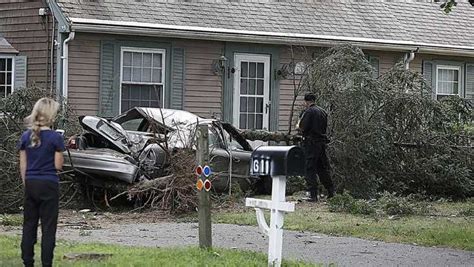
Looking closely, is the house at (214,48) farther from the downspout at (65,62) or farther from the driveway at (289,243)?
the driveway at (289,243)

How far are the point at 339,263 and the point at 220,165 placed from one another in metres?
6.76

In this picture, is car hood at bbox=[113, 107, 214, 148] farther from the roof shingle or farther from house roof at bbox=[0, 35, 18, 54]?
house roof at bbox=[0, 35, 18, 54]

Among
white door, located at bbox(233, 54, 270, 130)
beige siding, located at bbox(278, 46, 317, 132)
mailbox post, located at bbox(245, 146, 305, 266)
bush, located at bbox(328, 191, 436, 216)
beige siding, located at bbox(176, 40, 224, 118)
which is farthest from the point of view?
beige siding, located at bbox(278, 46, 317, 132)

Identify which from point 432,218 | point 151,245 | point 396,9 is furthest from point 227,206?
point 396,9

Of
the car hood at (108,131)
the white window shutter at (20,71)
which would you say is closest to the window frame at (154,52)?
the white window shutter at (20,71)

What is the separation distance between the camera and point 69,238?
38.7 feet

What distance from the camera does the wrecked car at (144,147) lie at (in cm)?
1516

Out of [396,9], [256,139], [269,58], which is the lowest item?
[256,139]

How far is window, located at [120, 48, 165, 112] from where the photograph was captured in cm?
2061

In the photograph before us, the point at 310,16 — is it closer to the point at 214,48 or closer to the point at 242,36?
the point at 242,36

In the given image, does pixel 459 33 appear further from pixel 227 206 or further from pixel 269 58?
pixel 227 206

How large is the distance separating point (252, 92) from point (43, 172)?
45.3 feet

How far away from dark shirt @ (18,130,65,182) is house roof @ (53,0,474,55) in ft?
36.0

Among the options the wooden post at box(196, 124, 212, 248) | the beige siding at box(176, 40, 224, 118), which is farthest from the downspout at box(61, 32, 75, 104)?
the wooden post at box(196, 124, 212, 248)
